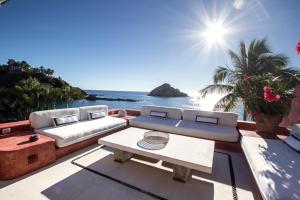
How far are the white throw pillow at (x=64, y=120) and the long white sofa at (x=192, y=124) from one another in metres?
1.56

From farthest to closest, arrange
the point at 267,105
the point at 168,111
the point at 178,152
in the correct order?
the point at 168,111 → the point at 267,105 → the point at 178,152

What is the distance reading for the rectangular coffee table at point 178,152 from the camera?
1.96 meters

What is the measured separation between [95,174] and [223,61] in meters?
6.00

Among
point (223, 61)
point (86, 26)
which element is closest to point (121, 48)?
point (86, 26)

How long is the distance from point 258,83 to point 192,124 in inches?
75.3

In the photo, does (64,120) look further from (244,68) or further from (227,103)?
(244,68)

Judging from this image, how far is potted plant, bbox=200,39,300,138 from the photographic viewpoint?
3340 mm

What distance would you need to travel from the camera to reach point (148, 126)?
4.17m

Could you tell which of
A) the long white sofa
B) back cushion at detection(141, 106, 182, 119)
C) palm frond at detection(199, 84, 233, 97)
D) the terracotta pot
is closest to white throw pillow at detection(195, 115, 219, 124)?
the long white sofa

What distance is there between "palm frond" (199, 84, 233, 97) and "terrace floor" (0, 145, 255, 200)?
3.24 m

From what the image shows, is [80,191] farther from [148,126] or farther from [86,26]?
[86,26]

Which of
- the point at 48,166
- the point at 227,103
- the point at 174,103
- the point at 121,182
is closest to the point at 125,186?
the point at 121,182

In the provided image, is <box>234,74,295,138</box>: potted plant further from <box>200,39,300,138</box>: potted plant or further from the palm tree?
the palm tree

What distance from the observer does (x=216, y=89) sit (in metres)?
5.64
